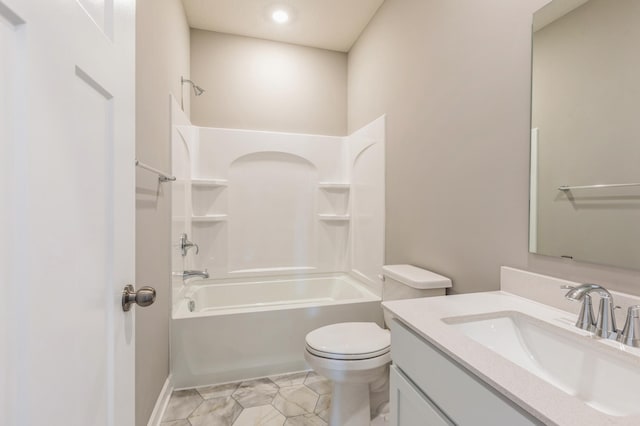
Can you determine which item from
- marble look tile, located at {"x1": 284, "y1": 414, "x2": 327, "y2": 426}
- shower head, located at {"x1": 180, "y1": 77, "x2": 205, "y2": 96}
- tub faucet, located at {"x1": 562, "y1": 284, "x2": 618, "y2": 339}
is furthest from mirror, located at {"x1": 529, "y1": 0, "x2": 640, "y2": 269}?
shower head, located at {"x1": 180, "y1": 77, "x2": 205, "y2": 96}

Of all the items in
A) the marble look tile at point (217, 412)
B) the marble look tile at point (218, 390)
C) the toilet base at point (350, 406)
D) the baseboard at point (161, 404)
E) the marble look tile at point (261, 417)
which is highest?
the toilet base at point (350, 406)

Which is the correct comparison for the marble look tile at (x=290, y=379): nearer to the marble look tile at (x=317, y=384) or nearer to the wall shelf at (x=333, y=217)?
the marble look tile at (x=317, y=384)

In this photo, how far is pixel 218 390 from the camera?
6.50 ft

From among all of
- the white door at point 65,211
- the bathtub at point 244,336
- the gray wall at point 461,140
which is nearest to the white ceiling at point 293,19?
the gray wall at point 461,140

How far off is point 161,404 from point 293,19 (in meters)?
3.04

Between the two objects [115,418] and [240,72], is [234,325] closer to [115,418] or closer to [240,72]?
[115,418]

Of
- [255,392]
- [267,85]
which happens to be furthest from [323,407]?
[267,85]

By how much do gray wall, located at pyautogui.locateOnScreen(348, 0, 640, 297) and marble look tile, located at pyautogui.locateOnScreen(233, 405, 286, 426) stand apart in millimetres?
1250

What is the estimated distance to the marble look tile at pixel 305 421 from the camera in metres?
1.66

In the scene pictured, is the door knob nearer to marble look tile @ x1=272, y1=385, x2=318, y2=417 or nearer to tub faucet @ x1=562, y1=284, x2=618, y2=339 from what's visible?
tub faucet @ x1=562, y1=284, x2=618, y2=339

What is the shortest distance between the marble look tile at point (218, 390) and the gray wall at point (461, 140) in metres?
1.44

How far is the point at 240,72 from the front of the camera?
2.89m

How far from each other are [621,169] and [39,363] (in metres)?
1.44

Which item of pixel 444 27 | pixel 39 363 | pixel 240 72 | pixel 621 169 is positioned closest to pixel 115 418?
→ pixel 39 363
